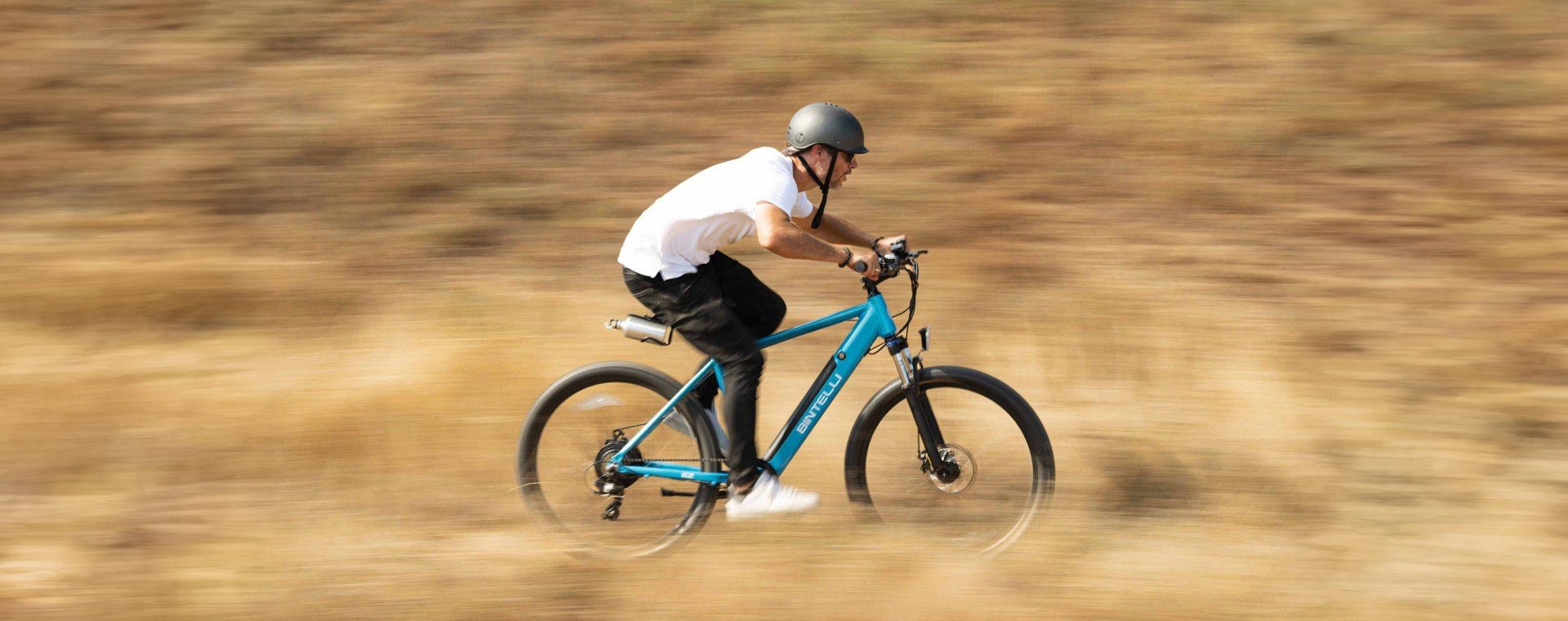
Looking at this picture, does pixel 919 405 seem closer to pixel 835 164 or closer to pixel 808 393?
pixel 808 393

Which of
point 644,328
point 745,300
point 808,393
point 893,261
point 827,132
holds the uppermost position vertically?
point 827,132

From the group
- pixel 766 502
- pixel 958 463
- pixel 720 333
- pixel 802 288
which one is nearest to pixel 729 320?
pixel 720 333

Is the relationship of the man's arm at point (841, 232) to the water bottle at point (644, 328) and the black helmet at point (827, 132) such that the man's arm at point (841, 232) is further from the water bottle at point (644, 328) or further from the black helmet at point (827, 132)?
the water bottle at point (644, 328)

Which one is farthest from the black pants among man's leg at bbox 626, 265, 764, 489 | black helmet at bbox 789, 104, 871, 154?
black helmet at bbox 789, 104, 871, 154

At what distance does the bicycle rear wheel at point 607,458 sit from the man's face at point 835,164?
3.10 feet

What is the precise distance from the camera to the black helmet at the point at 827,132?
4.14 metres

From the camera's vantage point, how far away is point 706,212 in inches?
163

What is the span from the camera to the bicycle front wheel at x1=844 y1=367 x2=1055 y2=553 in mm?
4336

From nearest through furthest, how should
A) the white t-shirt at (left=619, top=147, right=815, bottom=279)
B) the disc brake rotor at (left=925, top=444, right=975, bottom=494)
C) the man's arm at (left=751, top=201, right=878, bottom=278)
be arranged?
the man's arm at (left=751, top=201, right=878, bottom=278) < the white t-shirt at (left=619, top=147, right=815, bottom=279) < the disc brake rotor at (left=925, top=444, right=975, bottom=494)

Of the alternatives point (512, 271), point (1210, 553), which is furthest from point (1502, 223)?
point (512, 271)

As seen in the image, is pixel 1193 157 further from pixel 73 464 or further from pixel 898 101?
pixel 73 464

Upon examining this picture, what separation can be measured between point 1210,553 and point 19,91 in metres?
7.92

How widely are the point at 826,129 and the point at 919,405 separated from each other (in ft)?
3.46

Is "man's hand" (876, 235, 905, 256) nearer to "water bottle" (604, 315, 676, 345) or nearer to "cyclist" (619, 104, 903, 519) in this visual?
"cyclist" (619, 104, 903, 519)
